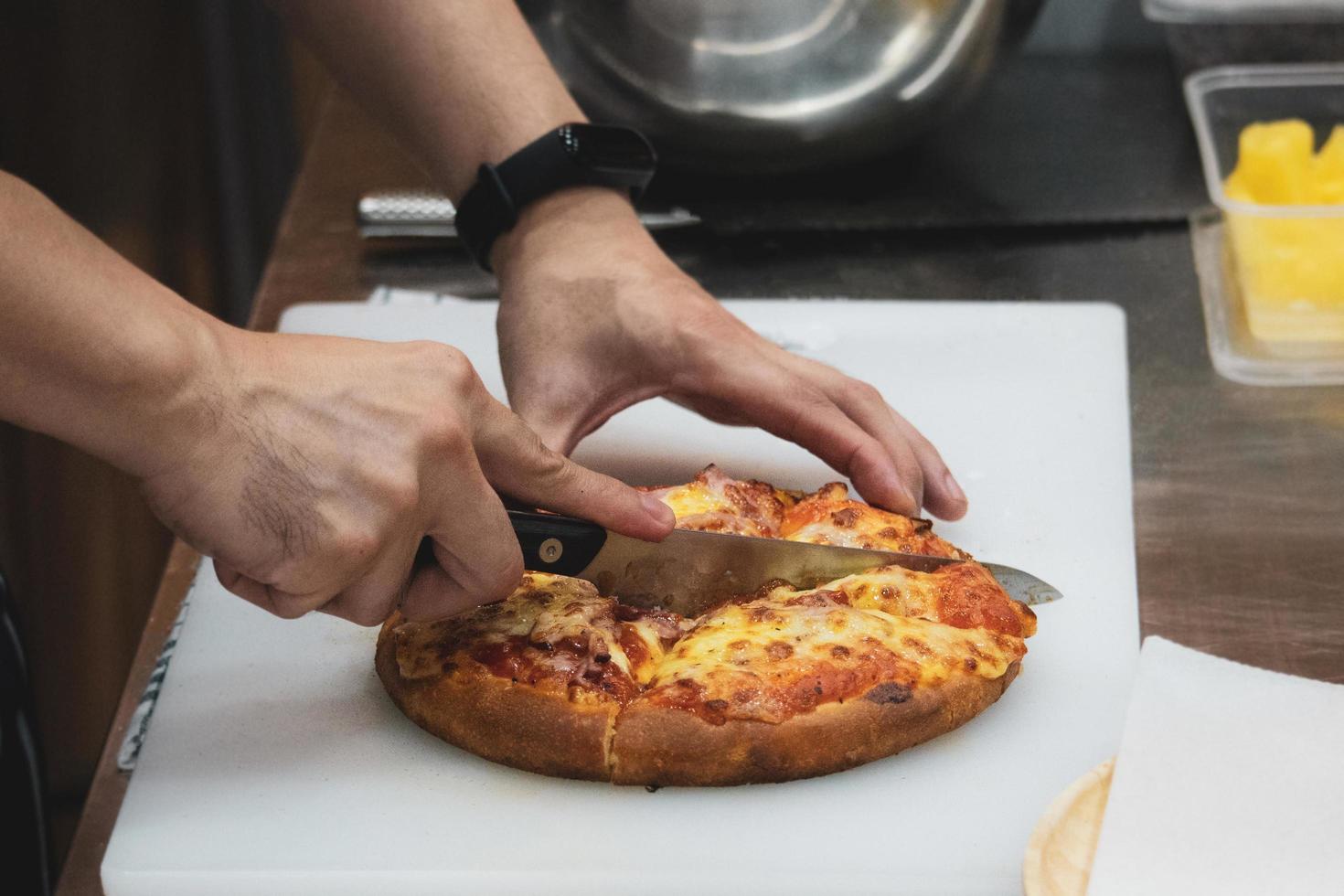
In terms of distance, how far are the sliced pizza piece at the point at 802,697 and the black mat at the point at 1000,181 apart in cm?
102

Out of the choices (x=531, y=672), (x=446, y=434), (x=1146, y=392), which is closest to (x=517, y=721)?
(x=531, y=672)

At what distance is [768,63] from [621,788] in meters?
1.16

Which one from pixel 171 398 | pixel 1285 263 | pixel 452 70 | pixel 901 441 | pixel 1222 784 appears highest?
pixel 171 398

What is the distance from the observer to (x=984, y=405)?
1.76 meters

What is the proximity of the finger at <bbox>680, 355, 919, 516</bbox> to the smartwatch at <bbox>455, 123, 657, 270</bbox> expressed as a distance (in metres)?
0.30

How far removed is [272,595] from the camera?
1174 millimetres

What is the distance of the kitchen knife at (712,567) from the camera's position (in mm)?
1354

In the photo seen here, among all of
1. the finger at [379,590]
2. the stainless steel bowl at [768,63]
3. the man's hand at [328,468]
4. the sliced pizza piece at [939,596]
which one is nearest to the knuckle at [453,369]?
the man's hand at [328,468]

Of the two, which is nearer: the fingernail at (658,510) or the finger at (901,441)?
the fingernail at (658,510)

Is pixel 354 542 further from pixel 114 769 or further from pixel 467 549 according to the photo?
pixel 114 769

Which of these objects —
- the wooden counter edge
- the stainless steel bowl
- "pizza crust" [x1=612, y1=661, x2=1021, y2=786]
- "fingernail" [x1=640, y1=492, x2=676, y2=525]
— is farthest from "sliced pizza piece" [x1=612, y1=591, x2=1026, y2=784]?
the stainless steel bowl

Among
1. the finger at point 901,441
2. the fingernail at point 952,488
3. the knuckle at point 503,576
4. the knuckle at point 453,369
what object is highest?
the knuckle at point 453,369

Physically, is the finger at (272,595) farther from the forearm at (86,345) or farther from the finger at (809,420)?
the finger at (809,420)

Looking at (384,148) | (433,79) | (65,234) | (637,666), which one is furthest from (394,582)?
(384,148)
